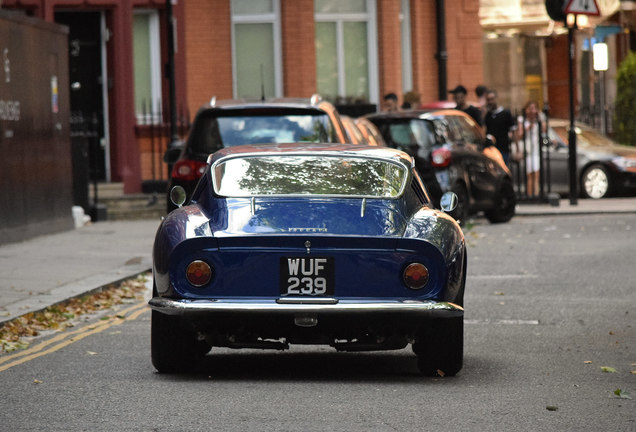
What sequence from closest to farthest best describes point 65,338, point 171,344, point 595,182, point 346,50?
1. point 171,344
2. point 65,338
3. point 595,182
4. point 346,50

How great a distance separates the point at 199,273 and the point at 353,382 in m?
1.08

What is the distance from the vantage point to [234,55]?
28.0m

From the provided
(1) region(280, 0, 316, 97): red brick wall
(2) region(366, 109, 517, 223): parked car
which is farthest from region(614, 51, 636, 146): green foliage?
(2) region(366, 109, 517, 223): parked car

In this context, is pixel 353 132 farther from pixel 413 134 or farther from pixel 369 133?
pixel 413 134

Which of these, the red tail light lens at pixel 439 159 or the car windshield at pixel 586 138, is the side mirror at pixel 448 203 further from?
Answer: the car windshield at pixel 586 138

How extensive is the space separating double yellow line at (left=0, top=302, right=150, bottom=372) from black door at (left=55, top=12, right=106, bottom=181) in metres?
13.2

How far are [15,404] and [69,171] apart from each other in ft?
43.7

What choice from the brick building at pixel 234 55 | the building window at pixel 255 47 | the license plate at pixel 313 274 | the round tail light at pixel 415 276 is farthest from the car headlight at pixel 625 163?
the license plate at pixel 313 274

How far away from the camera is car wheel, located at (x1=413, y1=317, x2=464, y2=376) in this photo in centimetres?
854

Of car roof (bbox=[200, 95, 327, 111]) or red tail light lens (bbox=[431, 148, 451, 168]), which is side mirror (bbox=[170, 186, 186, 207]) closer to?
car roof (bbox=[200, 95, 327, 111])

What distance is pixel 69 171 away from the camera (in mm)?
20797

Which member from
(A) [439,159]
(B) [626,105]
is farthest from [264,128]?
(B) [626,105]

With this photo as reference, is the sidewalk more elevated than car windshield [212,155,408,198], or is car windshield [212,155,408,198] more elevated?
car windshield [212,155,408,198]

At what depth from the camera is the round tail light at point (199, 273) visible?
8227mm
